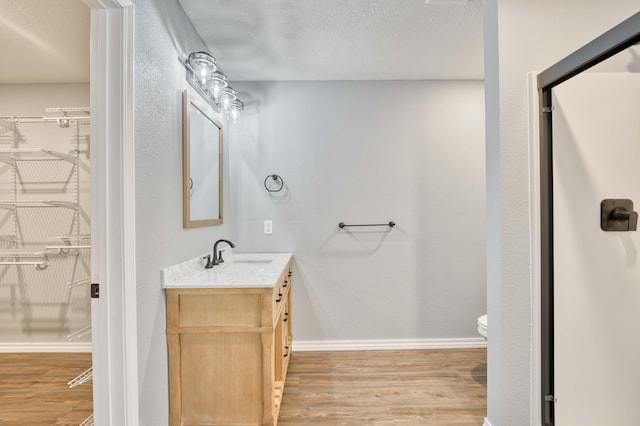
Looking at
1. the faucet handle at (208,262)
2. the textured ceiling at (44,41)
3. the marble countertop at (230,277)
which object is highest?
the textured ceiling at (44,41)

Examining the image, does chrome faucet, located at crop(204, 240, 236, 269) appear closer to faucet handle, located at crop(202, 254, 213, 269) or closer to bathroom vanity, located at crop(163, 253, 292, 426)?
faucet handle, located at crop(202, 254, 213, 269)

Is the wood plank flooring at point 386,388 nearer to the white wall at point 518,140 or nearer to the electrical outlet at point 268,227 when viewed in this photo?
the white wall at point 518,140

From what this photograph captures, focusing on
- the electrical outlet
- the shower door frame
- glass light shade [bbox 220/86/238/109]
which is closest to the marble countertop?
the electrical outlet

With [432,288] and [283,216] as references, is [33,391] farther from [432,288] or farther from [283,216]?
[432,288]

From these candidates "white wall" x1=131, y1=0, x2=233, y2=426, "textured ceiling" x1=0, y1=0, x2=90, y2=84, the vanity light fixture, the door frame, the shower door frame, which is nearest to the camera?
the door frame

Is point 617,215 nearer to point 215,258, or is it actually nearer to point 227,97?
point 215,258

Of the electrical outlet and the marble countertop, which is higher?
the electrical outlet

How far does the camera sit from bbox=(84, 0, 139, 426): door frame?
125cm

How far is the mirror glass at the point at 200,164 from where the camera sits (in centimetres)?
187

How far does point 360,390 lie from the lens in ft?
7.13

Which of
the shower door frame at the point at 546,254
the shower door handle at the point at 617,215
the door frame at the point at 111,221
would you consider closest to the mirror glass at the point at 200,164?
the door frame at the point at 111,221

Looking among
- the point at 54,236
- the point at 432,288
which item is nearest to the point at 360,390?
the point at 432,288

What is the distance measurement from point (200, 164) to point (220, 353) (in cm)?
121

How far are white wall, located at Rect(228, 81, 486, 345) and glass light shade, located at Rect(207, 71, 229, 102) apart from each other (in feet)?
1.98
